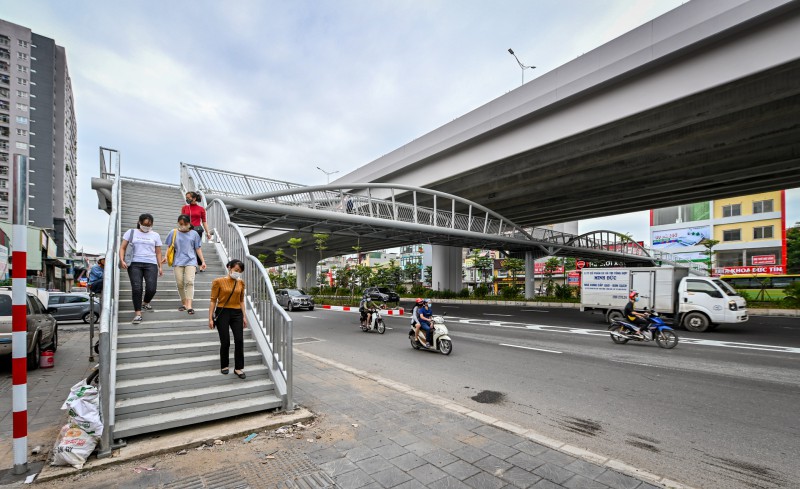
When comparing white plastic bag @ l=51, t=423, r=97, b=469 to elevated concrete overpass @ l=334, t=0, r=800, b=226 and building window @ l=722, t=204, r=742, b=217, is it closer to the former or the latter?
elevated concrete overpass @ l=334, t=0, r=800, b=226

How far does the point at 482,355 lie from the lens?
9.67 m

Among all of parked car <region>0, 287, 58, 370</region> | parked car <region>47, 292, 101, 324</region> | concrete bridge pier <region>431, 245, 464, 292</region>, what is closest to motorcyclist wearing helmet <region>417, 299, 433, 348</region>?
parked car <region>0, 287, 58, 370</region>

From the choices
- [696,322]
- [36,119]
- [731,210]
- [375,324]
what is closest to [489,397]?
[375,324]

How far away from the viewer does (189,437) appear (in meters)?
4.02

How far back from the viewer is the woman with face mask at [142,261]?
558 cm

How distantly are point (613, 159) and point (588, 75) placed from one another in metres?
5.64

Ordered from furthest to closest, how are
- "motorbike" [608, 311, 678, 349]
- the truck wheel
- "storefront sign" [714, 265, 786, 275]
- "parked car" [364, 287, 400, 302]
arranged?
"storefront sign" [714, 265, 786, 275] < "parked car" [364, 287, 400, 302] < the truck wheel < "motorbike" [608, 311, 678, 349]

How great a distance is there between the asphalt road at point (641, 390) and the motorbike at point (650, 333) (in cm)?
23

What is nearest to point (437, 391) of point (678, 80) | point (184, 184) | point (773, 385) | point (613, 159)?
point (773, 385)

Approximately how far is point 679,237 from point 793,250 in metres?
12.0

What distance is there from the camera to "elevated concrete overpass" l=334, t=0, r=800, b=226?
41.5ft

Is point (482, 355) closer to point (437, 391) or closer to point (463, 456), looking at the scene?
point (437, 391)

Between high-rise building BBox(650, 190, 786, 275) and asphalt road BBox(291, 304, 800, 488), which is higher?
high-rise building BBox(650, 190, 786, 275)

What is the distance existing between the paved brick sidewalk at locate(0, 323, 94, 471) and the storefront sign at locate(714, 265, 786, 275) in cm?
6111
